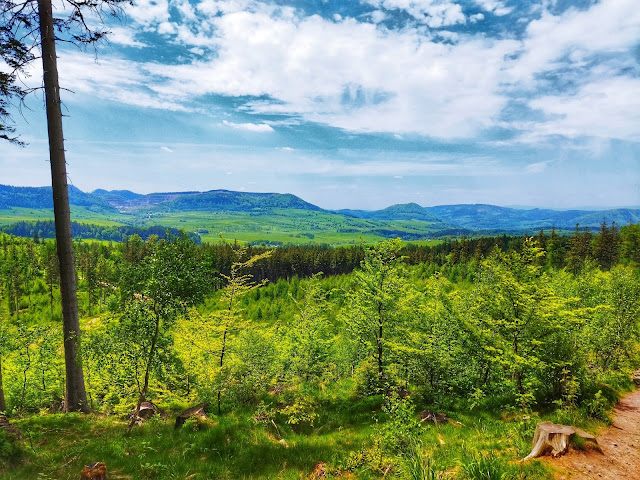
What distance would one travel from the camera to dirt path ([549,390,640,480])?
7.11m

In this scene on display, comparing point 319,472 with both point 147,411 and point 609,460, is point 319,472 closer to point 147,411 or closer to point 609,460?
point 609,460

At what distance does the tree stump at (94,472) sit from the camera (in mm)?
7164

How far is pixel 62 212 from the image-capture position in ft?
38.2

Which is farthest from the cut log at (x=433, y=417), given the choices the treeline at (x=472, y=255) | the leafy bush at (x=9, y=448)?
the treeline at (x=472, y=255)

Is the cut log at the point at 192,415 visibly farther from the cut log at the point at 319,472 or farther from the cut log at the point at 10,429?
the cut log at the point at 319,472

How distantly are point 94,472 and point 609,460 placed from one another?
12.2 m

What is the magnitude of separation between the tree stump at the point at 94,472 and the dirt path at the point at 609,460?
9.97m

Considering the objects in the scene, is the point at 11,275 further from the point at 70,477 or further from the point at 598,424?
the point at 598,424

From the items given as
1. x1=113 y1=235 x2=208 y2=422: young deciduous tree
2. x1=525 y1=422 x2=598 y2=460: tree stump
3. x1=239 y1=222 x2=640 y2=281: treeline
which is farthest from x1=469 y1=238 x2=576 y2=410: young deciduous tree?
x1=239 y1=222 x2=640 y2=281: treeline

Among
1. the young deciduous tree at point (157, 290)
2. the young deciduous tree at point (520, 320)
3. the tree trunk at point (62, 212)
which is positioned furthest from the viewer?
the young deciduous tree at point (520, 320)

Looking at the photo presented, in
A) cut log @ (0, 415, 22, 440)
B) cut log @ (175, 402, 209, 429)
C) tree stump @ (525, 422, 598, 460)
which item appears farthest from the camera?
cut log @ (175, 402, 209, 429)

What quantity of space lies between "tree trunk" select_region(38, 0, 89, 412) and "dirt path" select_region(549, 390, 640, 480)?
14.9m

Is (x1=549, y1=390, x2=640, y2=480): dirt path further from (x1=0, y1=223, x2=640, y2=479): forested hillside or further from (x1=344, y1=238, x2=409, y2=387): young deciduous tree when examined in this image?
(x1=344, y1=238, x2=409, y2=387): young deciduous tree

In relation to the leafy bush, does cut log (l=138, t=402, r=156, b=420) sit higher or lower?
lower
